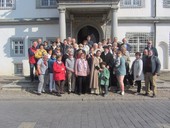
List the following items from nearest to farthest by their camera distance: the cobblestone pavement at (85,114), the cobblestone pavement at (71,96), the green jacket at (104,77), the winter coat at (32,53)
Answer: the cobblestone pavement at (85,114), the cobblestone pavement at (71,96), the green jacket at (104,77), the winter coat at (32,53)

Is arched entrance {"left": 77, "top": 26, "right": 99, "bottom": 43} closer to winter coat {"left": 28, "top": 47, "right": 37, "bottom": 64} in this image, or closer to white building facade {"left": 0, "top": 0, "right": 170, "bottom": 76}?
white building facade {"left": 0, "top": 0, "right": 170, "bottom": 76}

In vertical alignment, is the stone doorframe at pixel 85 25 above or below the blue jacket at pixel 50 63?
above

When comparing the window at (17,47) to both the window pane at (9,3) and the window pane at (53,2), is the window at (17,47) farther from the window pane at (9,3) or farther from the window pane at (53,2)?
the window pane at (53,2)

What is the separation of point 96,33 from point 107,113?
43.2ft

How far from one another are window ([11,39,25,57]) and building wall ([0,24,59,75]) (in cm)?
22

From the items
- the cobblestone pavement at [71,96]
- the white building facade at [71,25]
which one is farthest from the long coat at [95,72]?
the white building facade at [71,25]

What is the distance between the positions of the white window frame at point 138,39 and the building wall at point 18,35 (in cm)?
505

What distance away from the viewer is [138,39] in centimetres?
2267

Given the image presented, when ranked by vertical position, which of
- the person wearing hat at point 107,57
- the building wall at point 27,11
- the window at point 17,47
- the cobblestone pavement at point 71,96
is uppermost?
the building wall at point 27,11

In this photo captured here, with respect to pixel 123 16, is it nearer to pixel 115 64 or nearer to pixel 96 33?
pixel 96 33

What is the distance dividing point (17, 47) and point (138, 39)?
330 inches


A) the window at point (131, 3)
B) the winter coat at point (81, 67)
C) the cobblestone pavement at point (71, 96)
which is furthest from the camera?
the window at point (131, 3)

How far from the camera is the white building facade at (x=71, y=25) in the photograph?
73.0 ft

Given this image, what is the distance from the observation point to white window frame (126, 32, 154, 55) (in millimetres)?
22516
